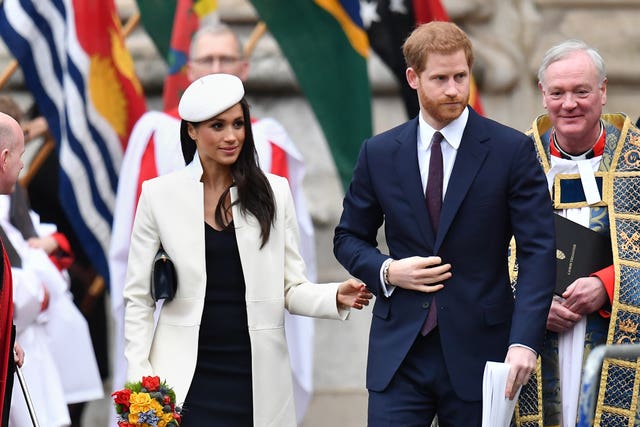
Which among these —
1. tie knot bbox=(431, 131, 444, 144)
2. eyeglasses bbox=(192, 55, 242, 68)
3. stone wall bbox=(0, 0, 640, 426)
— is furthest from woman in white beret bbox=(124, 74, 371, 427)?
stone wall bbox=(0, 0, 640, 426)

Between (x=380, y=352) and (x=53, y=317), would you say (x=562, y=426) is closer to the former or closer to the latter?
(x=380, y=352)

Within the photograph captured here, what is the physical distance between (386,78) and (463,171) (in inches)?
202

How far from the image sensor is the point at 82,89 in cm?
942

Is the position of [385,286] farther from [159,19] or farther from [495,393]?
[159,19]

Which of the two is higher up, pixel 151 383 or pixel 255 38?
pixel 255 38

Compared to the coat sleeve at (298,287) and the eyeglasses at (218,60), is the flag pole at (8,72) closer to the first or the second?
the eyeglasses at (218,60)

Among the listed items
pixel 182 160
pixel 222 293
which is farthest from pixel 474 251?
pixel 182 160

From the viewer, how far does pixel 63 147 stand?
9.45 metres

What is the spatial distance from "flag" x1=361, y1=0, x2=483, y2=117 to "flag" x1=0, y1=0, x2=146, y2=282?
135 centimetres

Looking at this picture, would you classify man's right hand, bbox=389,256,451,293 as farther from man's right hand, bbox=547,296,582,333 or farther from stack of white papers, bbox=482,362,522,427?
man's right hand, bbox=547,296,582,333

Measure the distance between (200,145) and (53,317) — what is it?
2735 mm

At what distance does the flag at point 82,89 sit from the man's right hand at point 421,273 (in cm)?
399

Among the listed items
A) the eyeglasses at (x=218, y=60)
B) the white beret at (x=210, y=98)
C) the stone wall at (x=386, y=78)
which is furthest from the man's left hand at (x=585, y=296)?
the stone wall at (x=386, y=78)

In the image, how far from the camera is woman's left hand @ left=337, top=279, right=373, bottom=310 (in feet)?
19.8
